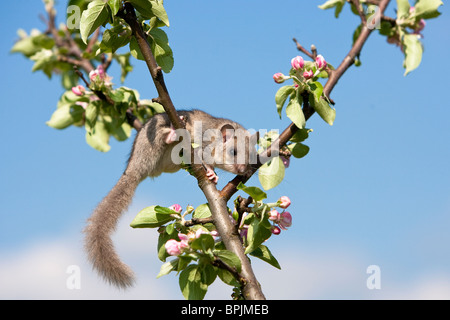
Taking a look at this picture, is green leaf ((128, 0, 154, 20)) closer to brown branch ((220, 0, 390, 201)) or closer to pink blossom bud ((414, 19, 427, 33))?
brown branch ((220, 0, 390, 201))

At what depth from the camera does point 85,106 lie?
578 cm

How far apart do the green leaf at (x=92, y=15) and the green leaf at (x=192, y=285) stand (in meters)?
1.63

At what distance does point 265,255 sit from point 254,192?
58 centimetres

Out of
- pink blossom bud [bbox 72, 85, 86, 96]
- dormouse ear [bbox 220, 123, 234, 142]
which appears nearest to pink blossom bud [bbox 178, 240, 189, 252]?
pink blossom bud [bbox 72, 85, 86, 96]

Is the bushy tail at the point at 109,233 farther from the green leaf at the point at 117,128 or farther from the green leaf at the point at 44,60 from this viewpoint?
the green leaf at the point at 44,60

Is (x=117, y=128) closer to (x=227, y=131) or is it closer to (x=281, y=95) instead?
(x=227, y=131)

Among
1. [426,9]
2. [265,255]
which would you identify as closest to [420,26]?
[426,9]

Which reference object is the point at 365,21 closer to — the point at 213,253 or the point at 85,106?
the point at 213,253

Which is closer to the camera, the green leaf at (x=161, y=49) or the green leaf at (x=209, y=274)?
the green leaf at (x=209, y=274)

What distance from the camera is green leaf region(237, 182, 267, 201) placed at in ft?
9.54

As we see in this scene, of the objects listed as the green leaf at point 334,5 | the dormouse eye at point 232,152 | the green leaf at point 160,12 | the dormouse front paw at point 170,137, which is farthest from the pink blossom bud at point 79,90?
the green leaf at point 334,5

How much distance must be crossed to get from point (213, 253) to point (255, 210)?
385 mm

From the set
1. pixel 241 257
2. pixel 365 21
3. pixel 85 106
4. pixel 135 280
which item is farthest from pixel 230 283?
pixel 85 106

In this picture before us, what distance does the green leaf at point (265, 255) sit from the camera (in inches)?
130
